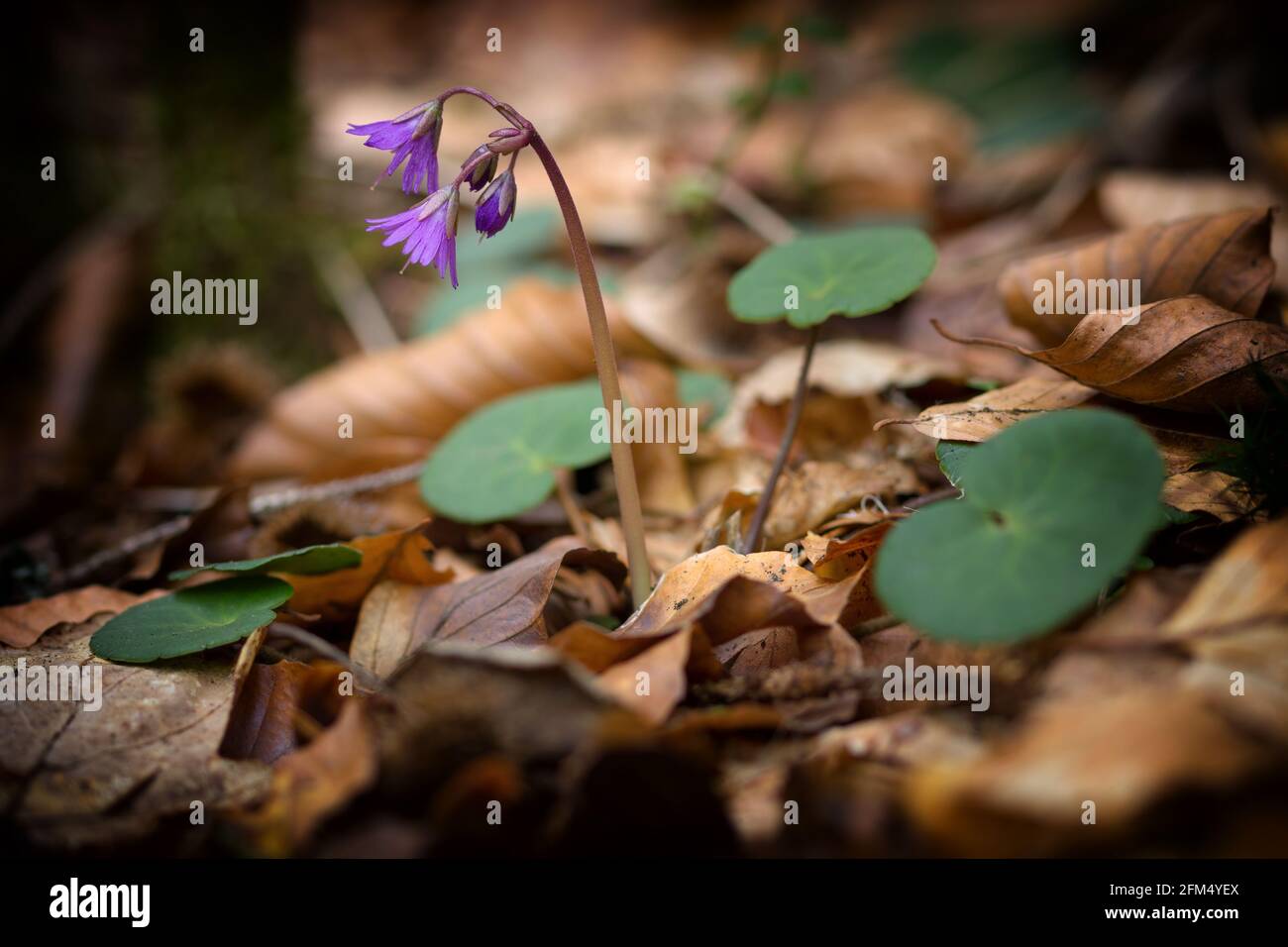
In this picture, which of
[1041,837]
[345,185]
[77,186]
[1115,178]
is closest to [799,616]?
[1041,837]

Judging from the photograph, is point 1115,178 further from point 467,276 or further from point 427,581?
point 427,581

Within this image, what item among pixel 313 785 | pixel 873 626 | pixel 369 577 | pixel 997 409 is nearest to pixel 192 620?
pixel 369 577

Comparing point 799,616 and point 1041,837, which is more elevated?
point 799,616

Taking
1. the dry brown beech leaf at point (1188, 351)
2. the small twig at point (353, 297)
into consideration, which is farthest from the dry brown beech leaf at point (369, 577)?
the small twig at point (353, 297)

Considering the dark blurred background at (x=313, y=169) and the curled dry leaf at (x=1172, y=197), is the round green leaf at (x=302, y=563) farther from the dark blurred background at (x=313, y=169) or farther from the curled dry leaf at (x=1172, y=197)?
the curled dry leaf at (x=1172, y=197)

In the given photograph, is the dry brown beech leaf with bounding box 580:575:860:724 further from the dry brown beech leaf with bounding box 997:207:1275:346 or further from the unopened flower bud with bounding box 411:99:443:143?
the dry brown beech leaf with bounding box 997:207:1275:346

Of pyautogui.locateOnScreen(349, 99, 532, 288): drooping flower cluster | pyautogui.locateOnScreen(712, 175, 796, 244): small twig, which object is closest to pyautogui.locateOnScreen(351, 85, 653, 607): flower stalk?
pyautogui.locateOnScreen(349, 99, 532, 288): drooping flower cluster

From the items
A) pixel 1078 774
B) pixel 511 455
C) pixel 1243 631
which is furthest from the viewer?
pixel 511 455

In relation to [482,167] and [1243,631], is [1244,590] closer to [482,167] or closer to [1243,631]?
[1243,631]
